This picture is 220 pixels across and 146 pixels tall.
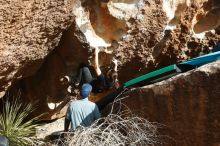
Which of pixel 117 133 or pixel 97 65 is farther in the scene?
pixel 97 65

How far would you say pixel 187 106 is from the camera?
6.91 meters

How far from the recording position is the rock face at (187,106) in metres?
6.65

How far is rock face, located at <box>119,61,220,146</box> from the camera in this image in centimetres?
665

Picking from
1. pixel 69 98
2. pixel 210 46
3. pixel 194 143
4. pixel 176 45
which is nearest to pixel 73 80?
pixel 69 98

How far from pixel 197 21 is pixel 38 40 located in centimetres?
328

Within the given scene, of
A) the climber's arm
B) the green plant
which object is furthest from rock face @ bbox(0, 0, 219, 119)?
the green plant

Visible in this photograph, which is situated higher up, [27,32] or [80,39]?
[27,32]

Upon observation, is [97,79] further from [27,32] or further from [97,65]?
[27,32]

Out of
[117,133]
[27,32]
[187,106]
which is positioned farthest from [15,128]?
[187,106]

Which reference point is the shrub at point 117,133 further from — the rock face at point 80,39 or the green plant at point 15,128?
the rock face at point 80,39

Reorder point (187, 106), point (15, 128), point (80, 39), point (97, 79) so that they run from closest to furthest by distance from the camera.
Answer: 1. point (187, 106)
2. point (15, 128)
3. point (80, 39)
4. point (97, 79)

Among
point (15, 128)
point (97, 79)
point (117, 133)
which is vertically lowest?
point (117, 133)

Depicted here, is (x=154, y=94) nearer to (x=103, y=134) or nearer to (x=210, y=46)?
(x=103, y=134)

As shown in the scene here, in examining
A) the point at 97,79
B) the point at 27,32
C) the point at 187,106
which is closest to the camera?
the point at 187,106
